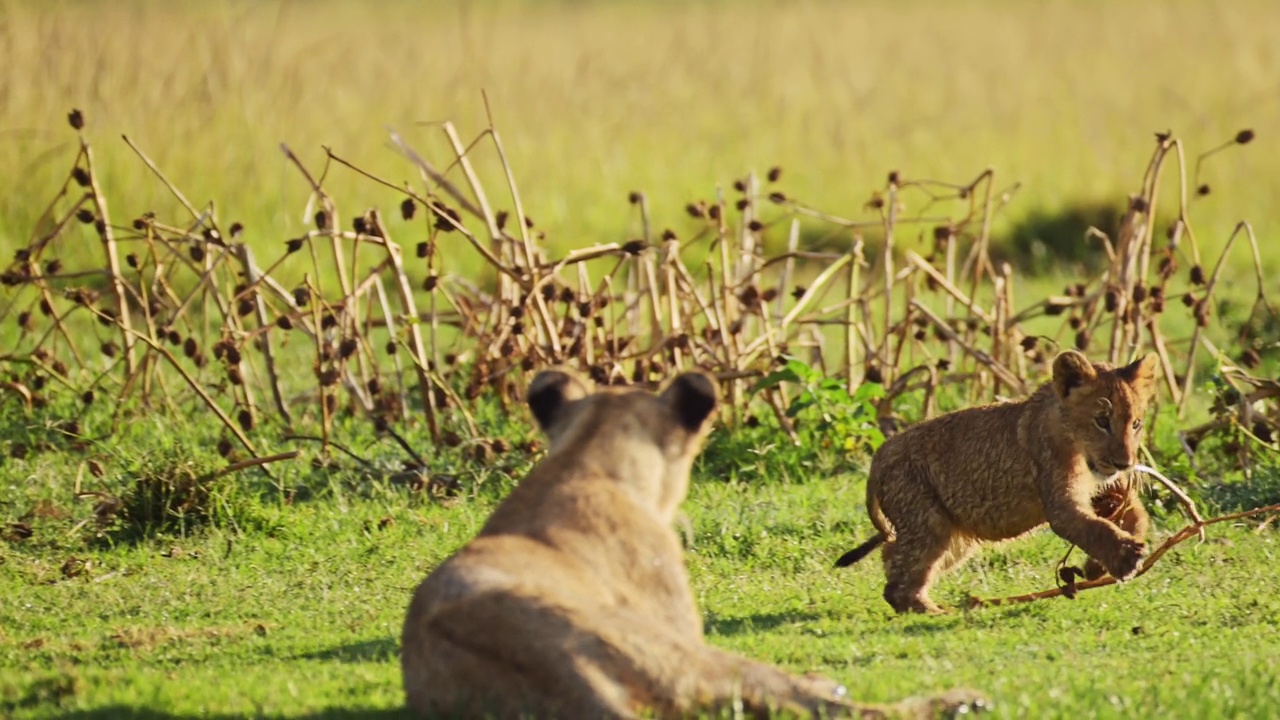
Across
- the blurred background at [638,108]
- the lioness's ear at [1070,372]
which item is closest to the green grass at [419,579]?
the lioness's ear at [1070,372]

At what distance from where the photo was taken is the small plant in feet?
30.4

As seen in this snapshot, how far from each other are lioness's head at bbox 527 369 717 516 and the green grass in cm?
83

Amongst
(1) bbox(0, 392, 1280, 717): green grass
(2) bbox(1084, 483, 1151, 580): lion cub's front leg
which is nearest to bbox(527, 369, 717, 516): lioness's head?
(1) bbox(0, 392, 1280, 717): green grass

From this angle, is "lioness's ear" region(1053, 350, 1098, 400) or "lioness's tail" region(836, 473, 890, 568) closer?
"lioness's ear" region(1053, 350, 1098, 400)

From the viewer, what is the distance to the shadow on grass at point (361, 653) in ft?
20.7

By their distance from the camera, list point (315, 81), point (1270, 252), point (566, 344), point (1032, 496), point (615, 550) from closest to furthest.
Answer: point (615, 550) < point (1032, 496) < point (566, 344) < point (1270, 252) < point (315, 81)

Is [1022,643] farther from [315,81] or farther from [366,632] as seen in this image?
[315,81]

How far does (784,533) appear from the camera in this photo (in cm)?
831

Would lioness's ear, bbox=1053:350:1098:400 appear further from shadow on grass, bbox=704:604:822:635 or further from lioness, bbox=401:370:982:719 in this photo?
lioness, bbox=401:370:982:719

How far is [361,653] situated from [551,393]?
1.26 metres

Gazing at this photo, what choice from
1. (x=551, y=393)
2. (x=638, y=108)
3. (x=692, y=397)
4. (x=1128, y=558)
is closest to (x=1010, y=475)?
(x=1128, y=558)

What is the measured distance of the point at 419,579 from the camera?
7609 mm

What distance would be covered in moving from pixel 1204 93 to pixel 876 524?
15657 mm

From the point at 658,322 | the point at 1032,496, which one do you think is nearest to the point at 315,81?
the point at 658,322
